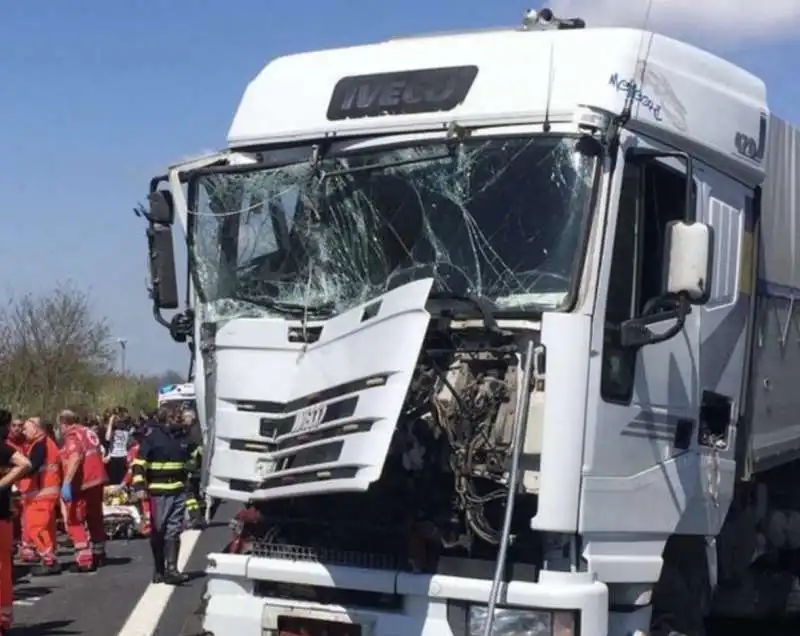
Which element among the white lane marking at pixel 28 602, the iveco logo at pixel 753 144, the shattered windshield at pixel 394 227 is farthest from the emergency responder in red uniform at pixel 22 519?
the iveco logo at pixel 753 144

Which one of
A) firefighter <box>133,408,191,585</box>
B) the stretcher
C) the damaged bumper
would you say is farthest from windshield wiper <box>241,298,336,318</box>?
the stretcher

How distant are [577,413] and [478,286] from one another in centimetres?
77

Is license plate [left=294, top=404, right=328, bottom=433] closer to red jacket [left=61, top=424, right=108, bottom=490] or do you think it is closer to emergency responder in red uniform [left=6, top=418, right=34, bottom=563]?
emergency responder in red uniform [left=6, top=418, right=34, bottom=563]

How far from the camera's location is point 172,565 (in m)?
14.2

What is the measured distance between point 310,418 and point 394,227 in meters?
1.08

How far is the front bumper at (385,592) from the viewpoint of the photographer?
620 centimetres

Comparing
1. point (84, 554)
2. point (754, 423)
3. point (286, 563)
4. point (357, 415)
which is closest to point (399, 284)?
point (357, 415)

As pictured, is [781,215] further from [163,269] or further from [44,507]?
Result: [44,507]

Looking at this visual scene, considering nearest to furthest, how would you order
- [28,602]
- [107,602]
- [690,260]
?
[690,260], [107,602], [28,602]

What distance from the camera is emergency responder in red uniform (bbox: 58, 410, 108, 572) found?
15477mm

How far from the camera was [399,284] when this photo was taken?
22.4 feet

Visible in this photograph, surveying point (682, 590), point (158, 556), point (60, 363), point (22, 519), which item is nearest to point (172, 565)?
point (158, 556)

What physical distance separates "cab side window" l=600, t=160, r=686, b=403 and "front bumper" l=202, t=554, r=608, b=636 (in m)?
0.91

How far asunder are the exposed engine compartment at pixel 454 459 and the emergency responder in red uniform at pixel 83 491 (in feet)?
31.2
